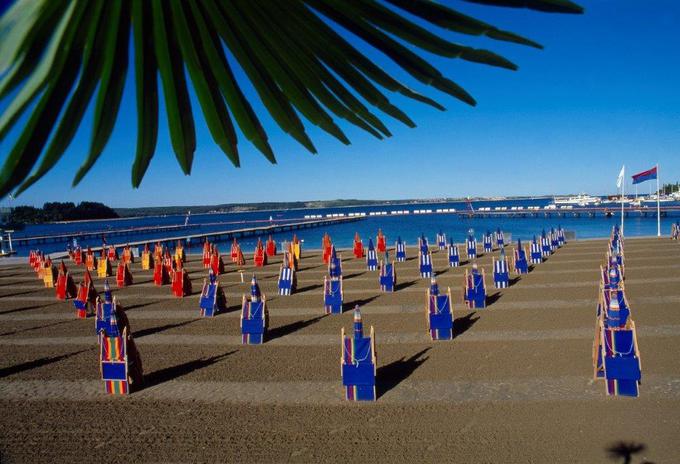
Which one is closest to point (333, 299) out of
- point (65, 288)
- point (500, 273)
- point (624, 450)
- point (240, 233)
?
point (500, 273)

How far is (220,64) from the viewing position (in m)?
0.65

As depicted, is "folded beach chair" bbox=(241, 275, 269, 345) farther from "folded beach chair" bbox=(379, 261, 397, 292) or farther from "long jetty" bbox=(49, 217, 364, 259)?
"long jetty" bbox=(49, 217, 364, 259)

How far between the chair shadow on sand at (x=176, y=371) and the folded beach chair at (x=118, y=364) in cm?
42

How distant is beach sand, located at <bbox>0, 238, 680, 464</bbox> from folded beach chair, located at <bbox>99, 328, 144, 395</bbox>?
Result: 0.89ft

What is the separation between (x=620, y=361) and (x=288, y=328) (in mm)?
8125

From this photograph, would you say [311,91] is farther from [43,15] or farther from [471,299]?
[471,299]

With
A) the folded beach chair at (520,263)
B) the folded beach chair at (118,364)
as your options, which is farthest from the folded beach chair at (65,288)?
the folded beach chair at (520,263)

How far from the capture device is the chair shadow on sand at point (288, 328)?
1265cm

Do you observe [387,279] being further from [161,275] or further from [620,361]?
[620,361]

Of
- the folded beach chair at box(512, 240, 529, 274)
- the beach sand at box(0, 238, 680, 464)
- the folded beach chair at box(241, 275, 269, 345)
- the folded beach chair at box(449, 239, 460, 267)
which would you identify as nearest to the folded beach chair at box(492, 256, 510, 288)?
the beach sand at box(0, 238, 680, 464)

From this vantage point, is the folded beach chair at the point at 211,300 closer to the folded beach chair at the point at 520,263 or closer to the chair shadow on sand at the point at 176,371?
the chair shadow on sand at the point at 176,371

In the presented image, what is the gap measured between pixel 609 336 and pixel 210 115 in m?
8.89

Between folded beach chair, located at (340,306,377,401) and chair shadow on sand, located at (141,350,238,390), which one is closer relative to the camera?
folded beach chair, located at (340,306,377,401)

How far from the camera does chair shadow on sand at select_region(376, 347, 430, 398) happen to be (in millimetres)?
8797
